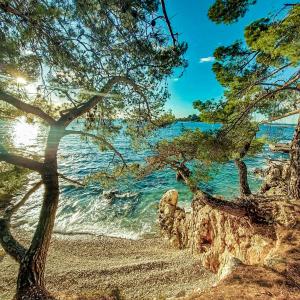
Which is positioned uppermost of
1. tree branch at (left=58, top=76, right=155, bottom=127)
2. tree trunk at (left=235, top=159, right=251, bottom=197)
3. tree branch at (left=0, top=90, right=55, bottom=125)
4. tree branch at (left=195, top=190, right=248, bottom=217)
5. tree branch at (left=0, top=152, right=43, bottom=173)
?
tree branch at (left=58, top=76, right=155, bottom=127)

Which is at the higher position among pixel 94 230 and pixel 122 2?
pixel 122 2

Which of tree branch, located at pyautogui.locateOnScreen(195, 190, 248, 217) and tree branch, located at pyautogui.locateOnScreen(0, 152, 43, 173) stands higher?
tree branch, located at pyautogui.locateOnScreen(0, 152, 43, 173)

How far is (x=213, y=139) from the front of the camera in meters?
7.31

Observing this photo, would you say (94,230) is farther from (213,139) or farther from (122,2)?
(122,2)

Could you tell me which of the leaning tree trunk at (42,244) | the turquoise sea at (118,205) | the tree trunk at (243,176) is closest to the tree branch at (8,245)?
the leaning tree trunk at (42,244)

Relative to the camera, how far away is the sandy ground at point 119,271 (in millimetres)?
7639

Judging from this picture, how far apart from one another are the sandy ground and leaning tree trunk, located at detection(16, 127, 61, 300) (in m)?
2.57

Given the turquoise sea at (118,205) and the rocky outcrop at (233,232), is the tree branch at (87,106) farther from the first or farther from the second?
the rocky outcrop at (233,232)

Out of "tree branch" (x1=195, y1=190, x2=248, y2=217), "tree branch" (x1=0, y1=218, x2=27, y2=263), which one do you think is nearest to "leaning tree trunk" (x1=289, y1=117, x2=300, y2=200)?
"tree branch" (x1=195, y1=190, x2=248, y2=217)

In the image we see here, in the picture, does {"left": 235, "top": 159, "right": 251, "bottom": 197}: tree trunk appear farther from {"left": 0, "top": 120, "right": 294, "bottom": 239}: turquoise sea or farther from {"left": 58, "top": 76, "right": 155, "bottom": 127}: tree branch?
{"left": 58, "top": 76, "right": 155, "bottom": 127}: tree branch

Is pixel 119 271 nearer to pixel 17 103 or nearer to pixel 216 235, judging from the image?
pixel 216 235

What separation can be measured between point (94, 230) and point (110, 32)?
11.5 meters

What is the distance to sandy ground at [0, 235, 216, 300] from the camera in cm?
764

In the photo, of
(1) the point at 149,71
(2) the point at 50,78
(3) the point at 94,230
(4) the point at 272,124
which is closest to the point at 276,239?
(4) the point at 272,124
